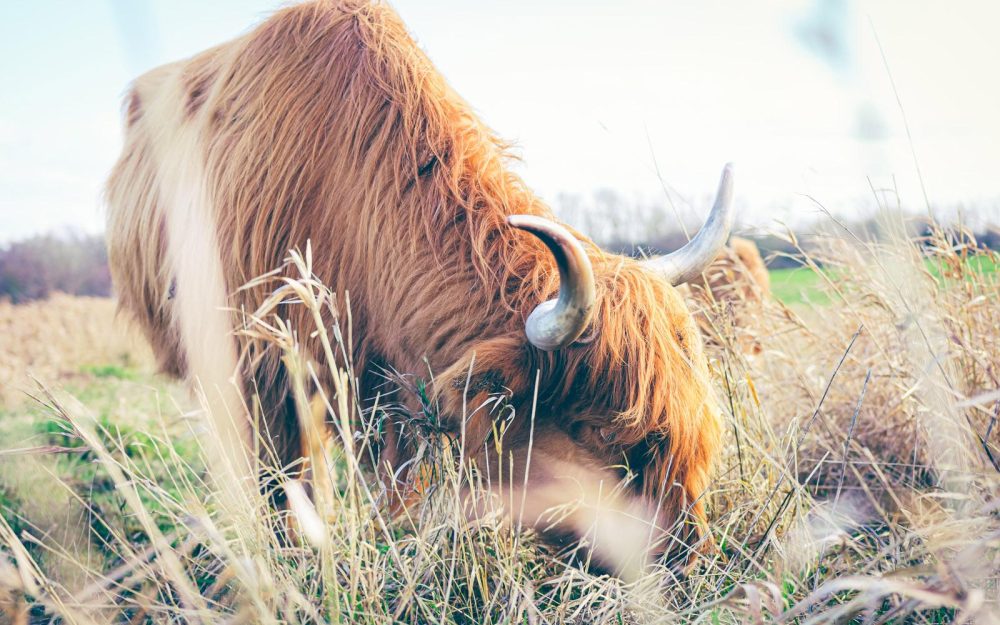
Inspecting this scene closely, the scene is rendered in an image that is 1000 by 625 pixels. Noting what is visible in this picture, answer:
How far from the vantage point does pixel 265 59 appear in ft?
9.46

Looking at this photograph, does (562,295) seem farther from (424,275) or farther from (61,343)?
(61,343)

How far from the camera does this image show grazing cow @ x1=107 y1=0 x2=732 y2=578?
205 centimetres

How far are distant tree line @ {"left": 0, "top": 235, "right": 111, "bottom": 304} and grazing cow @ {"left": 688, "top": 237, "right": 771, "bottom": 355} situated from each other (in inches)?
606

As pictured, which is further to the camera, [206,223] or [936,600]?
[206,223]

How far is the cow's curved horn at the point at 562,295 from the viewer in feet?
5.71

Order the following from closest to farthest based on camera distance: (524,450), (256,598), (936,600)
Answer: (936,600) → (256,598) → (524,450)

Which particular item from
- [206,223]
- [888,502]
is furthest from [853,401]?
[206,223]

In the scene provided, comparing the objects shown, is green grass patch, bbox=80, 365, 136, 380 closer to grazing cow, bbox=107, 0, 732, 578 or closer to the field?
the field

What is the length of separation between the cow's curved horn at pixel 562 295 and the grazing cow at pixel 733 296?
97 centimetres

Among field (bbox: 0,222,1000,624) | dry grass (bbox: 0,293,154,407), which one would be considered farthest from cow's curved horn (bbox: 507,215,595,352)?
dry grass (bbox: 0,293,154,407)

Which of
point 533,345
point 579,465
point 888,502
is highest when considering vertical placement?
point 533,345

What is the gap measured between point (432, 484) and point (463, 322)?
558mm

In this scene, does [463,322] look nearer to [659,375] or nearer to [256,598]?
[659,375]

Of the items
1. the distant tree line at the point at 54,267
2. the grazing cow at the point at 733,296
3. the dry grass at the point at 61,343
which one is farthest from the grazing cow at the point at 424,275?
the distant tree line at the point at 54,267
